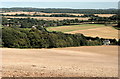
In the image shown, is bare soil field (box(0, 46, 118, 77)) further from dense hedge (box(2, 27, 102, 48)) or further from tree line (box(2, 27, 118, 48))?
dense hedge (box(2, 27, 102, 48))

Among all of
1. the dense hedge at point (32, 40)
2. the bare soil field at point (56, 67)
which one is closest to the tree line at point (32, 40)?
the dense hedge at point (32, 40)

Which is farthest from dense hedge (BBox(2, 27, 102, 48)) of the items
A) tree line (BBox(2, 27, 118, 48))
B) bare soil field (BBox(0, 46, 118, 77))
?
bare soil field (BBox(0, 46, 118, 77))

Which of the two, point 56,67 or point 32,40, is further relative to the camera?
point 32,40

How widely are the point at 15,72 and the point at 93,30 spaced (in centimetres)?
4848

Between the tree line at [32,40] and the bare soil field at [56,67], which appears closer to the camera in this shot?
the bare soil field at [56,67]

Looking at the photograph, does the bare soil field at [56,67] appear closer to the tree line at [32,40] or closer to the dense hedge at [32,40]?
the tree line at [32,40]

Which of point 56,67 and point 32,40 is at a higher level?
point 56,67

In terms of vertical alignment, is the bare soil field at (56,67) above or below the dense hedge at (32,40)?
above

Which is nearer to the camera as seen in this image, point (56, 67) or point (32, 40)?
point (56, 67)

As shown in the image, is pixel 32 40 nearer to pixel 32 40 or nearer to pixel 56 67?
pixel 32 40

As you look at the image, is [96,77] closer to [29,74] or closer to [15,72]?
[29,74]

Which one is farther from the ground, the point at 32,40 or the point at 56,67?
the point at 56,67

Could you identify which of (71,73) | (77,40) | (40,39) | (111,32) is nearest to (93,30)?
(111,32)

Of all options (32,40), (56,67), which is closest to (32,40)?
(32,40)
